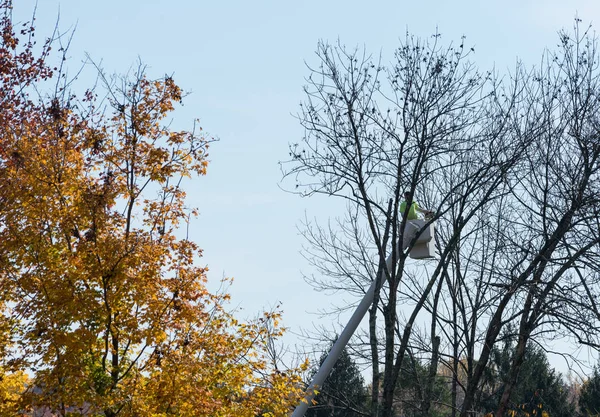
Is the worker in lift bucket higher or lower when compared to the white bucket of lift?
higher

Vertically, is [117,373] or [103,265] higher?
[103,265]

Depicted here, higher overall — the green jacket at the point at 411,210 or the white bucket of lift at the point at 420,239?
the green jacket at the point at 411,210

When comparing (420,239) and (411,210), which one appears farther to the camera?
(411,210)

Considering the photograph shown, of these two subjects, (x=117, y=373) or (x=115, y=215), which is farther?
(x=115, y=215)

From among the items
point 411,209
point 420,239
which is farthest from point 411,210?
point 420,239

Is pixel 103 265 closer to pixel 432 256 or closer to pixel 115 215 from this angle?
pixel 115 215

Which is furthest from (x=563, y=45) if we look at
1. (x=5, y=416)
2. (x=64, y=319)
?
(x=5, y=416)

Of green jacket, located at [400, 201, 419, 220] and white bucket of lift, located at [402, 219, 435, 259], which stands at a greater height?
green jacket, located at [400, 201, 419, 220]

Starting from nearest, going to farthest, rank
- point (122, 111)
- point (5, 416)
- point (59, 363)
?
point (59, 363) → point (5, 416) → point (122, 111)

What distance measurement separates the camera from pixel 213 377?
9344mm

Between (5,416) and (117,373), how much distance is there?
1581mm

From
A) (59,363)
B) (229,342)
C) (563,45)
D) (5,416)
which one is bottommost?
(5,416)

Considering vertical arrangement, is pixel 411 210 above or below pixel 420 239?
above

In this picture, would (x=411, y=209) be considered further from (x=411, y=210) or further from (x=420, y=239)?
(x=420, y=239)
